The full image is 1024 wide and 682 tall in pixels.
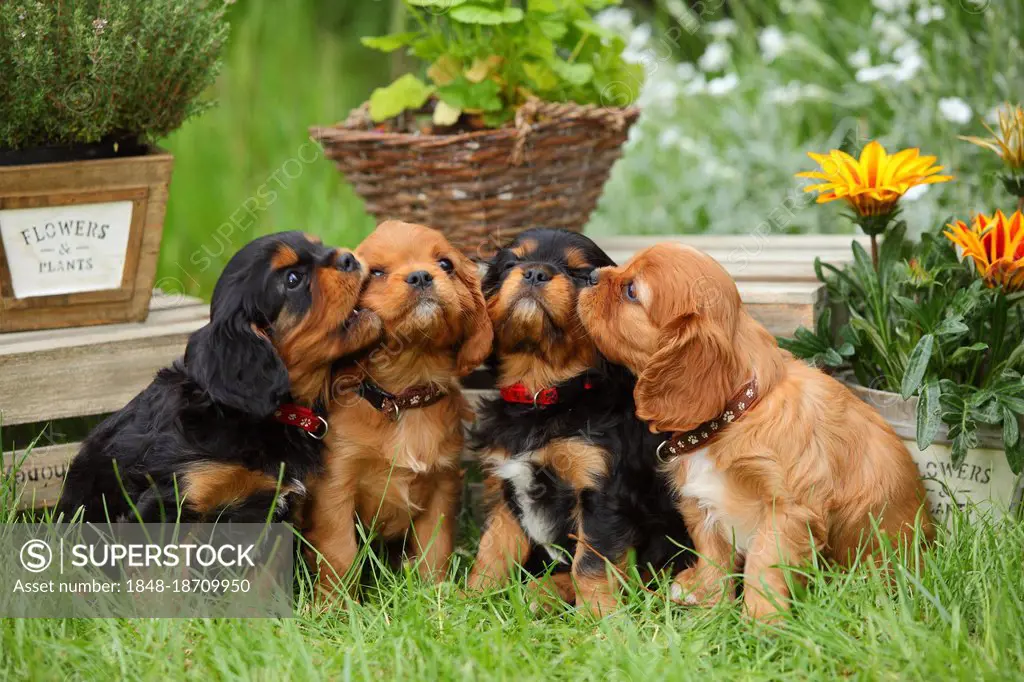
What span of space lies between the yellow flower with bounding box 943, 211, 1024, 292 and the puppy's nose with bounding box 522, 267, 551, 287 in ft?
4.09

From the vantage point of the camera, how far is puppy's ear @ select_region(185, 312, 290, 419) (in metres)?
2.86

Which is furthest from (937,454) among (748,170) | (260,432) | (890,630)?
(748,170)

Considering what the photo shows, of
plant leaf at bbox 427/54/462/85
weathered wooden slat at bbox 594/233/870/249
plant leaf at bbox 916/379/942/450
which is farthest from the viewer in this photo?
weathered wooden slat at bbox 594/233/870/249

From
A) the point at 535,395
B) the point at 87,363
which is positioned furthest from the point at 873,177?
the point at 87,363

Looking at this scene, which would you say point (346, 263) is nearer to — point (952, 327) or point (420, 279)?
point (420, 279)

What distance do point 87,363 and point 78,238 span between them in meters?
0.42

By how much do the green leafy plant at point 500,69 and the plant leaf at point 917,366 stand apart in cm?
167

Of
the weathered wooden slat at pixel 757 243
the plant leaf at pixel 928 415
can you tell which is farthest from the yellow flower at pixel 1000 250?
the weathered wooden slat at pixel 757 243

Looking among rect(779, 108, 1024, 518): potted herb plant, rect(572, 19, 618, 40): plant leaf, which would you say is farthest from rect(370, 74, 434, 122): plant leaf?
rect(779, 108, 1024, 518): potted herb plant

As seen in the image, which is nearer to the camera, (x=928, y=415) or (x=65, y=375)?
(x=928, y=415)

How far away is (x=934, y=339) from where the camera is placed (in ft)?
10.4

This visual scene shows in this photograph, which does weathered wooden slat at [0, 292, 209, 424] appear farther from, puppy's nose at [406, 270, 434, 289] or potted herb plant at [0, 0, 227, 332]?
puppy's nose at [406, 270, 434, 289]

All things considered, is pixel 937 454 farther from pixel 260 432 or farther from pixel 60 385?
pixel 60 385

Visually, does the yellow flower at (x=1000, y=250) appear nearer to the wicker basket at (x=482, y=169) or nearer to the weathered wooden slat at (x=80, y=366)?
the wicker basket at (x=482, y=169)
